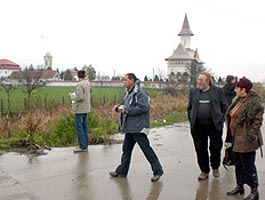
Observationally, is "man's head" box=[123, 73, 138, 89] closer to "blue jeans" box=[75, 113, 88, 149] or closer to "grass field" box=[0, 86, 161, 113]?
"blue jeans" box=[75, 113, 88, 149]

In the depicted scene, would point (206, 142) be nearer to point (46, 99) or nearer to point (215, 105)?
point (215, 105)

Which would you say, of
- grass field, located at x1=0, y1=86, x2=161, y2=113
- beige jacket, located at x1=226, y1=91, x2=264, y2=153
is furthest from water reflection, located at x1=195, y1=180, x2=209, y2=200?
grass field, located at x1=0, y1=86, x2=161, y2=113

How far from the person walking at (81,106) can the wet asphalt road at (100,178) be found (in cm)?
29

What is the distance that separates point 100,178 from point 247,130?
2599mm

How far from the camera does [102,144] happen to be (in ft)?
31.4

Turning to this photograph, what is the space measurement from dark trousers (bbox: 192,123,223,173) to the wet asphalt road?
0.29 meters

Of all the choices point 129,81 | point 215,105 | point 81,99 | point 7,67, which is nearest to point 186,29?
point 7,67

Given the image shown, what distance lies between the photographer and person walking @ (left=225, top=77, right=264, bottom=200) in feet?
17.2

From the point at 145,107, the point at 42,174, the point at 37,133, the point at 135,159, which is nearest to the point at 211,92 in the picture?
the point at 145,107

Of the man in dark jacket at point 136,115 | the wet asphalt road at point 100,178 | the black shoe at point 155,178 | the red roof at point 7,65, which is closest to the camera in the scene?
the wet asphalt road at point 100,178

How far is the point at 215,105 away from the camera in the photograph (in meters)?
6.06

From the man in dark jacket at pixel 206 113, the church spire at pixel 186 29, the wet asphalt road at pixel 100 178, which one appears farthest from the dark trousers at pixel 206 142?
the church spire at pixel 186 29

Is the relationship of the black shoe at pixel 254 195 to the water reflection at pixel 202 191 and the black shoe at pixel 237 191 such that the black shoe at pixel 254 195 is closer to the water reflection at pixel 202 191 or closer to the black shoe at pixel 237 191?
the black shoe at pixel 237 191

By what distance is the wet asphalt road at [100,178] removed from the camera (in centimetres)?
562
